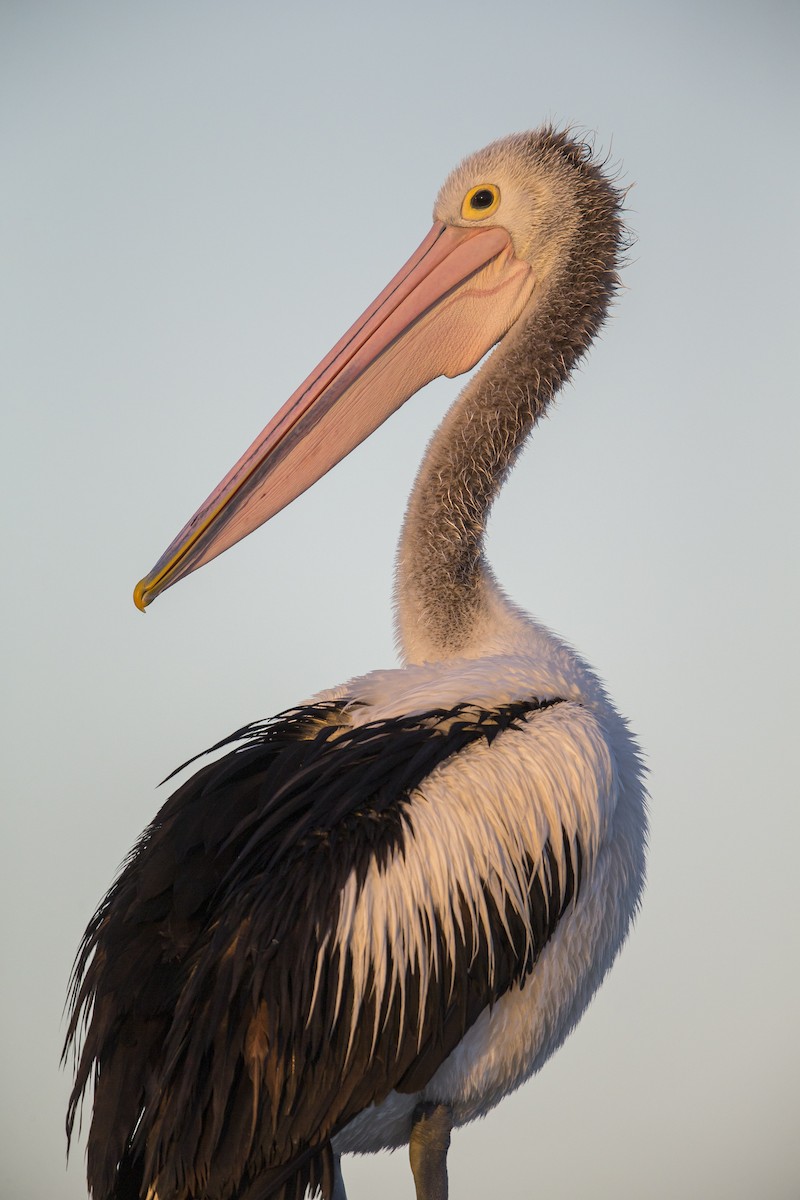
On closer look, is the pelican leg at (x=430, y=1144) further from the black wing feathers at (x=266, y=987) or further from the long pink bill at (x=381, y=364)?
the long pink bill at (x=381, y=364)

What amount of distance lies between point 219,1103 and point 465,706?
30.1 inches

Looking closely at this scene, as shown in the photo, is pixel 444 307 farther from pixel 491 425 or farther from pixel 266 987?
pixel 266 987

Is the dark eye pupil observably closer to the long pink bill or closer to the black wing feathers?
the long pink bill

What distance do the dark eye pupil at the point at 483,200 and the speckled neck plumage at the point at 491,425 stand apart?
12cm

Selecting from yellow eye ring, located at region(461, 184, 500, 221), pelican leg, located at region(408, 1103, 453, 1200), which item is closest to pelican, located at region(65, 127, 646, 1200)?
pelican leg, located at region(408, 1103, 453, 1200)

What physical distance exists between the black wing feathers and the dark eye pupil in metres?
1.26

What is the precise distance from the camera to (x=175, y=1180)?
1844 mm

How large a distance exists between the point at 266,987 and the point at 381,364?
54.5 inches

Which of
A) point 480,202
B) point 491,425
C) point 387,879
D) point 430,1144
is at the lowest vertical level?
point 430,1144

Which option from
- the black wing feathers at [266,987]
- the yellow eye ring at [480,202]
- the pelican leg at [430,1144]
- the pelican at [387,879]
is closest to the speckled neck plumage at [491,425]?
the pelican at [387,879]

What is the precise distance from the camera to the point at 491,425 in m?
2.47

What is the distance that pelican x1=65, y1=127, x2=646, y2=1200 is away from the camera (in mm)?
1883

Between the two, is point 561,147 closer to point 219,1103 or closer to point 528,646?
point 528,646

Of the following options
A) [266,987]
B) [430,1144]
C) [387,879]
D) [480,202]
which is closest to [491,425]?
[480,202]
